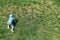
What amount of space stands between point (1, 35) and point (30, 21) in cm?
127

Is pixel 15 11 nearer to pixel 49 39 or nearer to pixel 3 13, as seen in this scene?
pixel 3 13

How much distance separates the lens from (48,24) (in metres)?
7.98

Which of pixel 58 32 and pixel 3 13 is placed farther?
pixel 3 13

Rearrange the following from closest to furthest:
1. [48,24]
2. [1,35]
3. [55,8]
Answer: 1. [1,35]
2. [48,24]
3. [55,8]

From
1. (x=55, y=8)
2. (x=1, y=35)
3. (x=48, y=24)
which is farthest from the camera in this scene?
(x=55, y=8)

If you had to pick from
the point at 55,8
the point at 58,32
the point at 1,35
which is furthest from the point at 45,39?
the point at 55,8

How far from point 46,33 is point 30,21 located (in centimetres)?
79

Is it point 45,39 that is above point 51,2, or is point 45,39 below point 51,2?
below

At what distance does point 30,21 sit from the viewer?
26.3 feet

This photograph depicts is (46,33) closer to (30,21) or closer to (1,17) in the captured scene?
(30,21)

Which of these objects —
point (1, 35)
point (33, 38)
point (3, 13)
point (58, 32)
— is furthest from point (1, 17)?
point (58, 32)

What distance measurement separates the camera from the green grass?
7.40 metres

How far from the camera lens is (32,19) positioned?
812 cm

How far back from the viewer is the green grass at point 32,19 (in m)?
7.40
